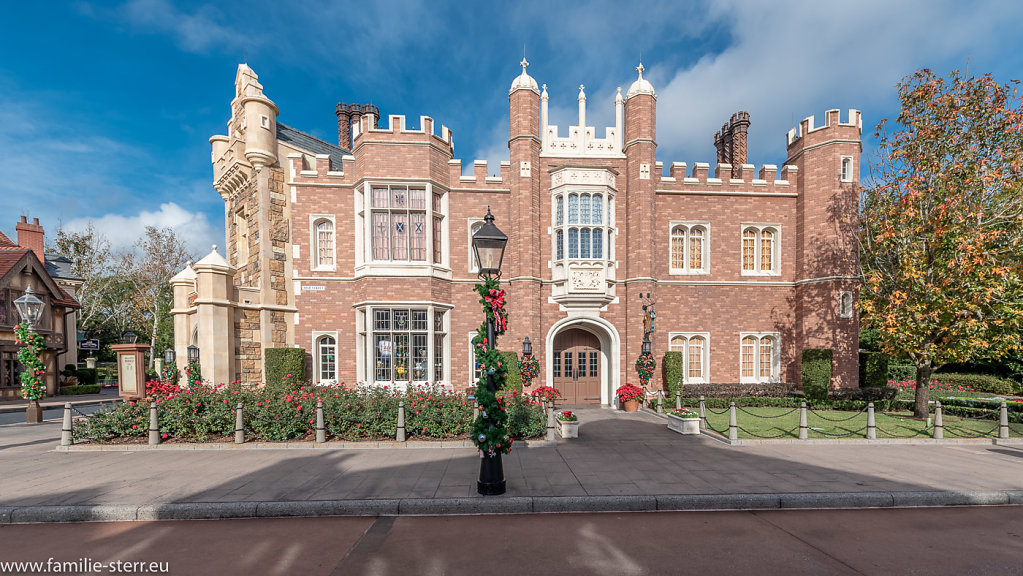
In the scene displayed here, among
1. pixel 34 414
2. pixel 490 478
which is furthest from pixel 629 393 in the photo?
pixel 34 414

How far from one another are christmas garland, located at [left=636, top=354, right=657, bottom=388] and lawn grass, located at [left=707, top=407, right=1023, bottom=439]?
2.25m

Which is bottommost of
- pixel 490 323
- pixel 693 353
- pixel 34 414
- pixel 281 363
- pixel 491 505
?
pixel 34 414

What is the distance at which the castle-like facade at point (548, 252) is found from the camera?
1395cm

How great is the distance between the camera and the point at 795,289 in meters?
15.4

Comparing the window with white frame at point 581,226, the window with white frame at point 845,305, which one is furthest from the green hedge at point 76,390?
the window with white frame at point 845,305

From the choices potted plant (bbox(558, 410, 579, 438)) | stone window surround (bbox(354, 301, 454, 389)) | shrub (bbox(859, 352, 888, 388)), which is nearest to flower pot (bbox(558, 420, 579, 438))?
potted plant (bbox(558, 410, 579, 438))

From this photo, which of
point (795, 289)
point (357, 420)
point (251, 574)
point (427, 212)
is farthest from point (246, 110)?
point (795, 289)

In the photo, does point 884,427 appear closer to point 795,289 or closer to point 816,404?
point 816,404

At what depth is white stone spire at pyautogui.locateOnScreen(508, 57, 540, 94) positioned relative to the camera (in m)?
14.3

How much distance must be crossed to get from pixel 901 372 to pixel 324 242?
28.4 m

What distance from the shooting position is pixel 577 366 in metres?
15.5

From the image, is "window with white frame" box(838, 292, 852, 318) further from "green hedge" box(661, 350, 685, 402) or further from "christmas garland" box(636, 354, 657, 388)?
"christmas garland" box(636, 354, 657, 388)

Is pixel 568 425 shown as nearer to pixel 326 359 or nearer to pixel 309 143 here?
pixel 326 359

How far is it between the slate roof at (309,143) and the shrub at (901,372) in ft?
93.3
